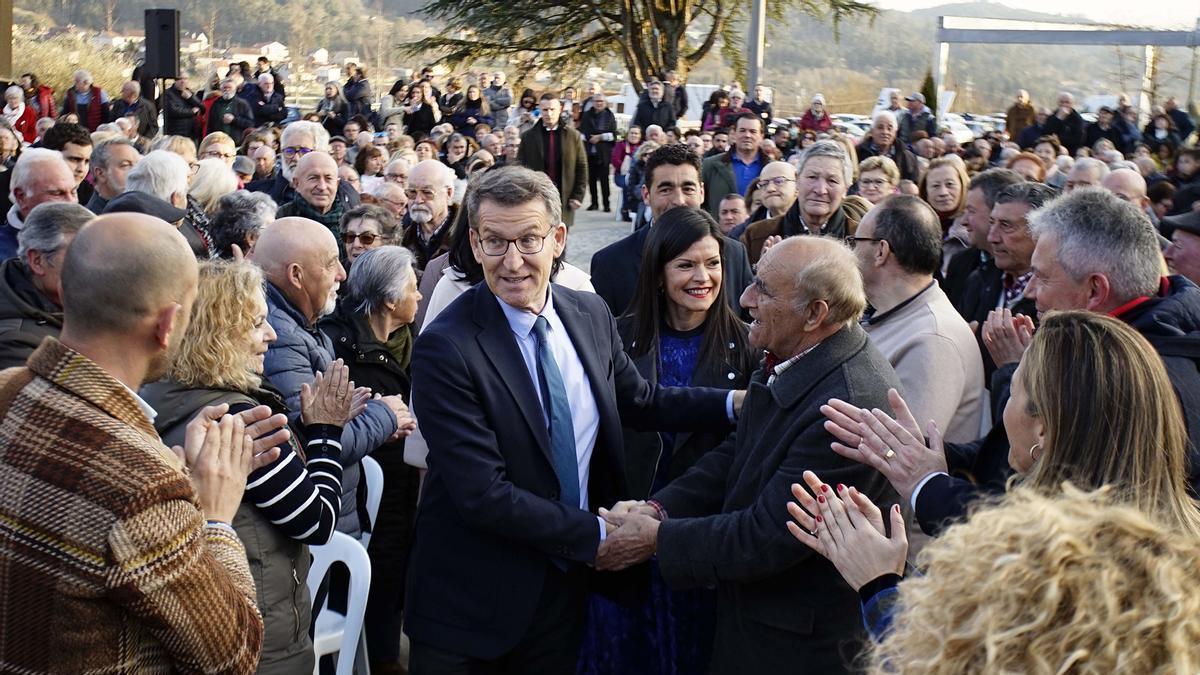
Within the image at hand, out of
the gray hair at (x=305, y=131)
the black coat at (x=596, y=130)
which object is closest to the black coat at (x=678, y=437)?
the gray hair at (x=305, y=131)

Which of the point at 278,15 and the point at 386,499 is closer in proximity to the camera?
the point at 386,499

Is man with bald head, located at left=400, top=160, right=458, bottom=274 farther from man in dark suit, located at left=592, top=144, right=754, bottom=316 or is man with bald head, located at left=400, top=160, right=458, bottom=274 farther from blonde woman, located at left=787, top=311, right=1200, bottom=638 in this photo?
blonde woman, located at left=787, top=311, right=1200, bottom=638

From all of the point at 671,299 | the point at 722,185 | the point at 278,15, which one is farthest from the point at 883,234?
the point at 278,15

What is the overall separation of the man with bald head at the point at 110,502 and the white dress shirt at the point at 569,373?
1090 millimetres

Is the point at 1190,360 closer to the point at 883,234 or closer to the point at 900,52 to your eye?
the point at 883,234

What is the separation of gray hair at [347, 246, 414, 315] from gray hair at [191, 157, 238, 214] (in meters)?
2.57

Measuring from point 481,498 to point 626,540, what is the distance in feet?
1.38

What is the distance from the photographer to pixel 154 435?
212cm

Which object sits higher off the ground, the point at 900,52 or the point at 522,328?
the point at 900,52

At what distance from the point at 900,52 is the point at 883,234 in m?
113

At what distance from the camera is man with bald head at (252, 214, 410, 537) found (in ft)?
12.5

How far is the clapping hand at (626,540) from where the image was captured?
3098mm

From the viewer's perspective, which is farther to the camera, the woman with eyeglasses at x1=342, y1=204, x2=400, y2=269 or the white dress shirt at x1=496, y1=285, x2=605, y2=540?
the woman with eyeglasses at x1=342, y1=204, x2=400, y2=269

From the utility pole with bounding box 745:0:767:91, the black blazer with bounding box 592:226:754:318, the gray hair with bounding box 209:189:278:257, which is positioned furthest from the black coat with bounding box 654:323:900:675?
the utility pole with bounding box 745:0:767:91
